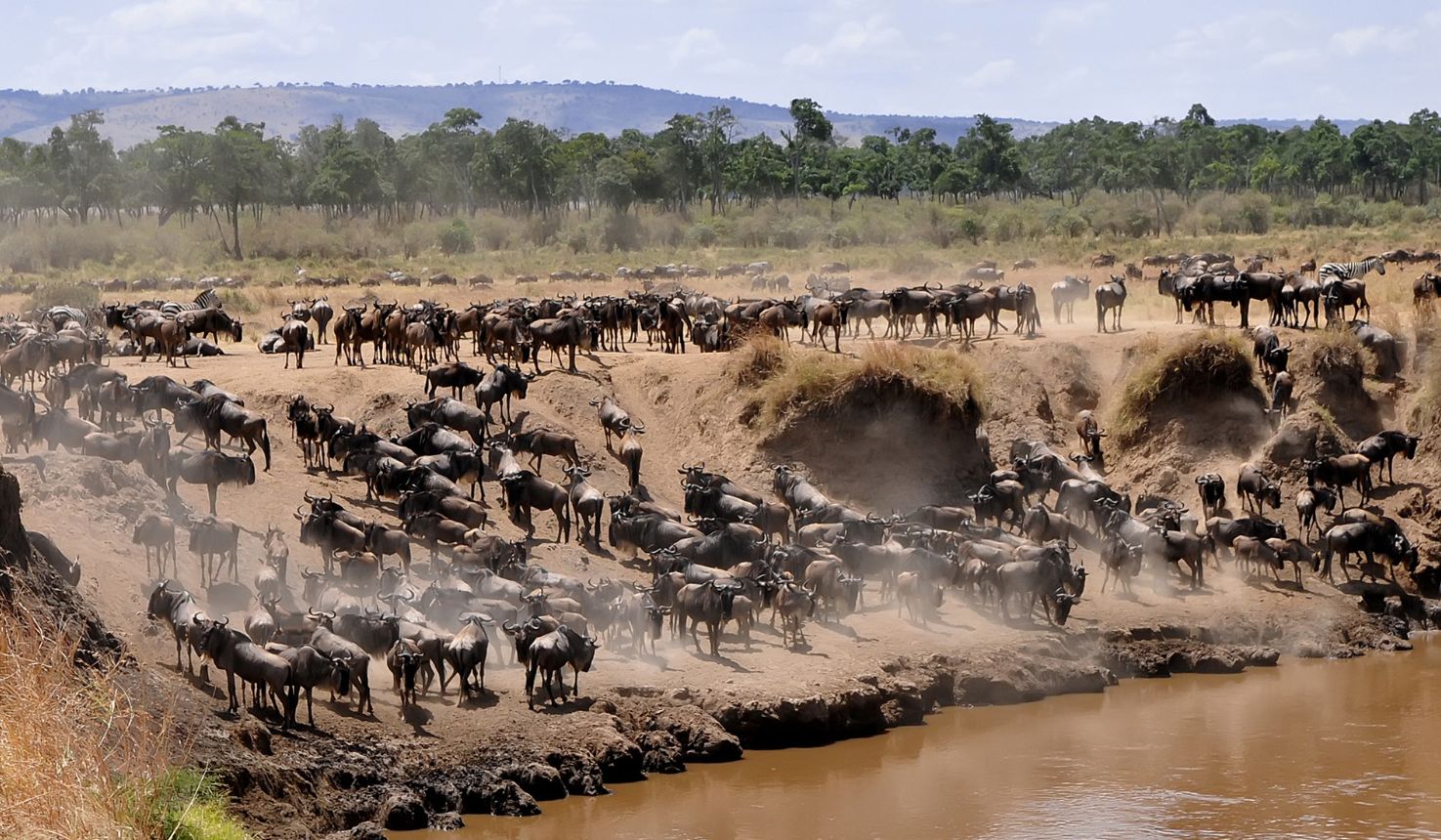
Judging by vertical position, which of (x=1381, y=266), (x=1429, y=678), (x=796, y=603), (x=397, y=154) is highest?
(x=397, y=154)

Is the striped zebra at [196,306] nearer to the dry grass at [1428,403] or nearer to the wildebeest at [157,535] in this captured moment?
the wildebeest at [157,535]

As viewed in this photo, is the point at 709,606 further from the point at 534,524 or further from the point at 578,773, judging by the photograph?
the point at 534,524

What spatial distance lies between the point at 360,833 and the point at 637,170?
80952mm

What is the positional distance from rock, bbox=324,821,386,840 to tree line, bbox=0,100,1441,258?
74.6 m

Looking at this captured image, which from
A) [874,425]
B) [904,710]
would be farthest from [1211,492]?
[904,710]

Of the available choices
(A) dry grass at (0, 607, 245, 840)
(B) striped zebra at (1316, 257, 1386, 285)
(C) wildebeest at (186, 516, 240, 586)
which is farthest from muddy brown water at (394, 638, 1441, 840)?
(B) striped zebra at (1316, 257, 1386, 285)

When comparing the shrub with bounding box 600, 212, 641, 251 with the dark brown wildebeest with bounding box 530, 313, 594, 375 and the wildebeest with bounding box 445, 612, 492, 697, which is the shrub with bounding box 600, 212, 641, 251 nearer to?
the dark brown wildebeest with bounding box 530, 313, 594, 375

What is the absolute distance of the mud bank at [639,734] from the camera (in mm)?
15039

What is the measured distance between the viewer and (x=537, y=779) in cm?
1658

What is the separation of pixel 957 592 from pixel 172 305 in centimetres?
2265

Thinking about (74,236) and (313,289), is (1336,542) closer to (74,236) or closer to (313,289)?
(313,289)

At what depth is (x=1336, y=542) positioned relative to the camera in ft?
84.4

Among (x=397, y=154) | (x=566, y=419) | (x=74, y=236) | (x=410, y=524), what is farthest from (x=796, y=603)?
(x=397, y=154)

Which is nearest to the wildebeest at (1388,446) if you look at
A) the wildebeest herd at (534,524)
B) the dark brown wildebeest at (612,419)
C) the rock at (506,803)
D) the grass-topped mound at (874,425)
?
the wildebeest herd at (534,524)
